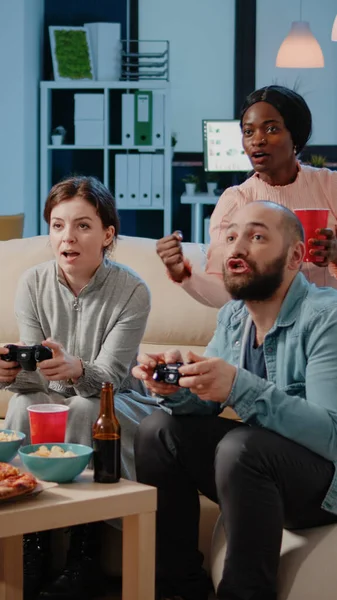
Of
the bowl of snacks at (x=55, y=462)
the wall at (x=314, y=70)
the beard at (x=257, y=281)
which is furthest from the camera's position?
the wall at (x=314, y=70)

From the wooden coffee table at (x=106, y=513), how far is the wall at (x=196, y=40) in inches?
238

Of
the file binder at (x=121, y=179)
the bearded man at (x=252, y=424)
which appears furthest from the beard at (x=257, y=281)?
the file binder at (x=121, y=179)

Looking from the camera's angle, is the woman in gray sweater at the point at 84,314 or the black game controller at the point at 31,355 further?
the woman in gray sweater at the point at 84,314

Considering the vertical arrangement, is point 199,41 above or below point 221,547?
above

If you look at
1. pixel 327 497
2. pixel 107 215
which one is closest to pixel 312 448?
pixel 327 497

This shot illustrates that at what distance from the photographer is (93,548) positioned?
239 centimetres

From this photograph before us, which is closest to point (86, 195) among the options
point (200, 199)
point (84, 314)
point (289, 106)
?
point (84, 314)

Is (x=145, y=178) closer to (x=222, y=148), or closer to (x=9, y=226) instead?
(x=222, y=148)

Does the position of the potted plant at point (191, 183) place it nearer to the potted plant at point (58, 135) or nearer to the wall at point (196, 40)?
the wall at point (196, 40)

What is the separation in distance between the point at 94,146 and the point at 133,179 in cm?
37

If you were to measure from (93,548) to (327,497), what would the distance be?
70cm

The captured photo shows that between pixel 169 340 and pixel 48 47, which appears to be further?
pixel 48 47

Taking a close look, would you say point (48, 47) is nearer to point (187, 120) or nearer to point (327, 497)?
point (187, 120)

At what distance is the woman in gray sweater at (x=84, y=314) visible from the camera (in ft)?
7.97
